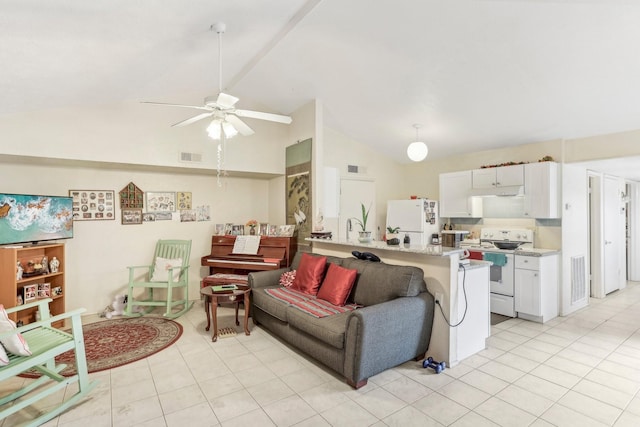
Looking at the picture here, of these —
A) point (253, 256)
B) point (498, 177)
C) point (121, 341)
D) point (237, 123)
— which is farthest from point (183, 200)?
point (498, 177)

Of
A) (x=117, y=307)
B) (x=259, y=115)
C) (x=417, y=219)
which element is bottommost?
(x=117, y=307)

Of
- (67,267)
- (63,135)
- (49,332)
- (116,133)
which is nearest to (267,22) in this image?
(116,133)

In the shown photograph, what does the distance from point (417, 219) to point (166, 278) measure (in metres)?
3.99

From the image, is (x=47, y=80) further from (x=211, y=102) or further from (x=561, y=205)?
(x=561, y=205)

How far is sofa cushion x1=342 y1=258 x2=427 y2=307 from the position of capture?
2.91 meters

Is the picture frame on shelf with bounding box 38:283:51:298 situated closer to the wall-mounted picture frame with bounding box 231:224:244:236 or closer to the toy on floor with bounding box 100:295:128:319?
the toy on floor with bounding box 100:295:128:319

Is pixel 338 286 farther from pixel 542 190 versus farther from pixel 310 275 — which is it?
pixel 542 190

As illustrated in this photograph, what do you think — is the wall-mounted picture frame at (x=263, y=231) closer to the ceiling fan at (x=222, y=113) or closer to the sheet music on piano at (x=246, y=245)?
the sheet music on piano at (x=246, y=245)

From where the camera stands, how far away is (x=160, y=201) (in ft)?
16.3

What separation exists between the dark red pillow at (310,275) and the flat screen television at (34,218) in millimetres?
2917

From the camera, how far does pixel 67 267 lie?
435 centimetres

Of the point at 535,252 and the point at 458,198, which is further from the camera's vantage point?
the point at 458,198

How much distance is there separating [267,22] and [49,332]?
319cm

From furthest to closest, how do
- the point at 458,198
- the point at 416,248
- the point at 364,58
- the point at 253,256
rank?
the point at 458,198
the point at 253,256
the point at 364,58
the point at 416,248
